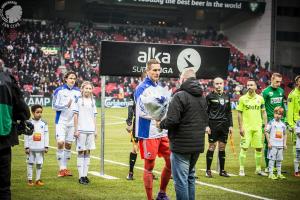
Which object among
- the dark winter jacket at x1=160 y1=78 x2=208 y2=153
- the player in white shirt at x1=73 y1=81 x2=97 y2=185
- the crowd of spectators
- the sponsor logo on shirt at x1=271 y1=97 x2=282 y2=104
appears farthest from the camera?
the crowd of spectators

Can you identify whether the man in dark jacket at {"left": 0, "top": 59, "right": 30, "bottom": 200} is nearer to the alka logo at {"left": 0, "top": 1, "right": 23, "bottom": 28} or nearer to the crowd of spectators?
the crowd of spectators

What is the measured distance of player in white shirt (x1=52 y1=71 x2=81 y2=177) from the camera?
12336mm

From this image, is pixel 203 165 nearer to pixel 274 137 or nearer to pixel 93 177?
pixel 274 137

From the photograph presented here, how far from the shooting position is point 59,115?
12617mm

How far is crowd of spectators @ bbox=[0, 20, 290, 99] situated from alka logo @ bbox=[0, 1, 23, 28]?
741 mm

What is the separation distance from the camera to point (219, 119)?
12.8 meters

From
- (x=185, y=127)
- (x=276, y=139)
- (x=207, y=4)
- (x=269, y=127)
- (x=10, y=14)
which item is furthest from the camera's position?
(x=207, y=4)

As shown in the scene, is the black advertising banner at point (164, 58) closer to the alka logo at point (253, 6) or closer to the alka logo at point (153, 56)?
the alka logo at point (153, 56)

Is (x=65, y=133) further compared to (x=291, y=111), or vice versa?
(x=291, y=111)

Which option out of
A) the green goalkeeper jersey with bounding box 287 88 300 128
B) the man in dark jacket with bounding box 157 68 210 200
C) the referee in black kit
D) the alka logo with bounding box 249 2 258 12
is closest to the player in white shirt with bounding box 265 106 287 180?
the green goalkeeper jersey with bounding box 287 88 300 128

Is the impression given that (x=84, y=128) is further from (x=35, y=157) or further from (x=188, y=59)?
(x=188, y=59)

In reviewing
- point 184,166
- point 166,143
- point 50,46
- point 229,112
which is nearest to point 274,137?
point 229,112

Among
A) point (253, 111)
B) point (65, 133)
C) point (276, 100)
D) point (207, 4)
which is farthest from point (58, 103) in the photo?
point (207, 4)

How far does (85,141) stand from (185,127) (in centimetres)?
418
